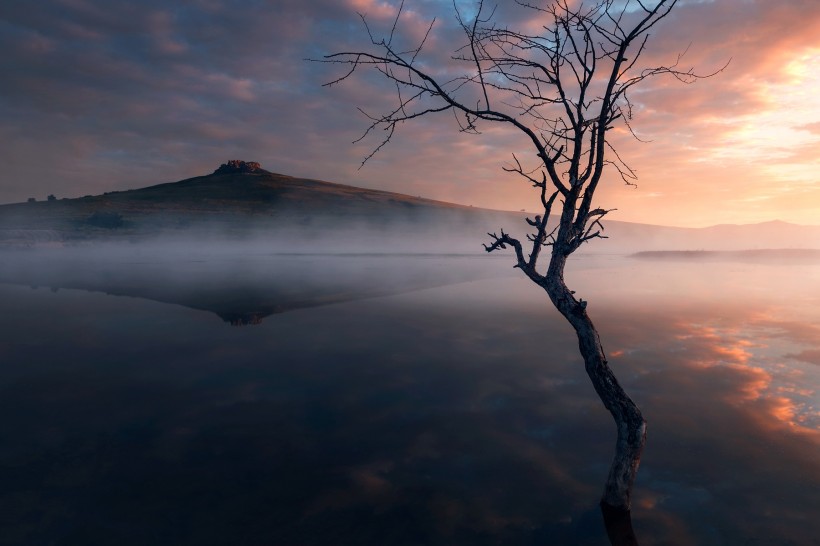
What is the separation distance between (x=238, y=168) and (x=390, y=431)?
19376 cm

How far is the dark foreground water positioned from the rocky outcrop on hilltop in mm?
177064

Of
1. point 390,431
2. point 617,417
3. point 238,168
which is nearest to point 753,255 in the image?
point 617,417

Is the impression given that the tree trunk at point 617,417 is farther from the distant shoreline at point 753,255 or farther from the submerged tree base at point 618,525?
the distant shoreline at point 753,255

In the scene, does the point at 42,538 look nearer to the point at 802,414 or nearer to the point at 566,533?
the point at 566,533

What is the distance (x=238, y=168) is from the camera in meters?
184

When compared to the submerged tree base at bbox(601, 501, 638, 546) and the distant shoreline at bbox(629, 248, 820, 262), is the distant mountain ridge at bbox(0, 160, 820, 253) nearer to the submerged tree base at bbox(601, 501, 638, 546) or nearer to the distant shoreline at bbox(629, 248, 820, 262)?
the distant shoreline at bbox(629, 248, 820, 262)

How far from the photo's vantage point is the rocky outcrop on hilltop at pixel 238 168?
184 meters

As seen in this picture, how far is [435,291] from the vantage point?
29344 mm

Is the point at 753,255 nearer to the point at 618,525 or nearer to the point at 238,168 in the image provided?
the point at 618,525

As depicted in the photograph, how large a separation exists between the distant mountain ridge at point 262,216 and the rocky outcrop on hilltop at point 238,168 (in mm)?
575

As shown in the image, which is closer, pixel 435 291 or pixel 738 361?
pixel 738 361

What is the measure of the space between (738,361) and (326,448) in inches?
499

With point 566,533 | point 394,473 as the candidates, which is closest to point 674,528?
point 566,533

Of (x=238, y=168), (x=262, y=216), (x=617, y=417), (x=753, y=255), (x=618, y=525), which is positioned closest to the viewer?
(x=618, y=525)
